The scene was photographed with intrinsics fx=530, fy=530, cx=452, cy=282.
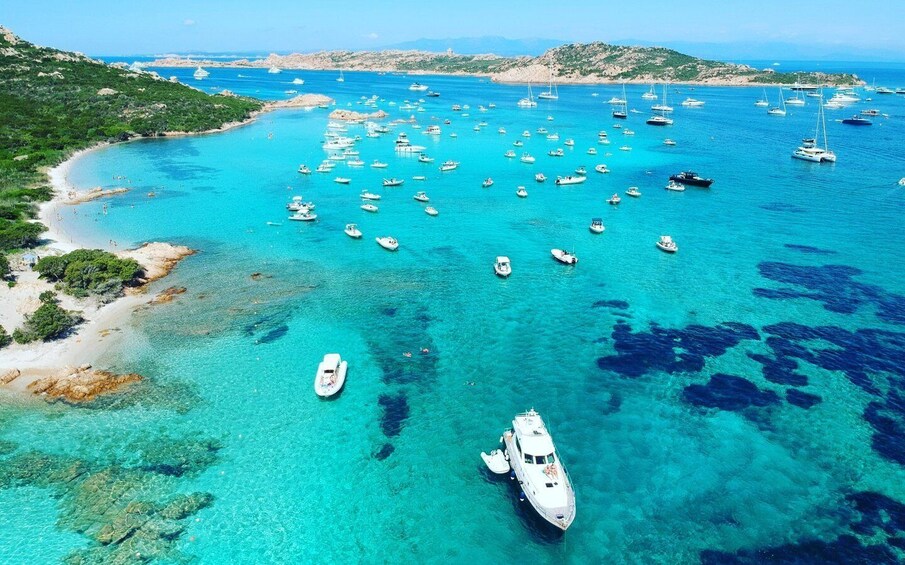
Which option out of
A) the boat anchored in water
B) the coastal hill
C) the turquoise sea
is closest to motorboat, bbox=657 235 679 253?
the turquoise sea

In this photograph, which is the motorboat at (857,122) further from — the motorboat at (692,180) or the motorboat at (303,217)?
the motorboat at (303,217)

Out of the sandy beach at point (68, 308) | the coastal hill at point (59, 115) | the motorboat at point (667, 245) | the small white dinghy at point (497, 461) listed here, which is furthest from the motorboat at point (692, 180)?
the coastal hill at point (59, 115)

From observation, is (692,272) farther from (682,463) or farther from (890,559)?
(890,559)

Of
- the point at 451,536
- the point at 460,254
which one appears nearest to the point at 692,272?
the point at 460,254

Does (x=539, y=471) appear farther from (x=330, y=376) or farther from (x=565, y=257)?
(x=565, y=257)

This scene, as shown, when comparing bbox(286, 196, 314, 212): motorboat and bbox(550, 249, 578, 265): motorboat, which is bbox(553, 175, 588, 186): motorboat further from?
bbox(286, 196, 314, 212): motorboat

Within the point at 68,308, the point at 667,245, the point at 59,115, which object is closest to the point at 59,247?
the point at 68,308

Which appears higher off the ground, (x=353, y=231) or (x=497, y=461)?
(x=353, y=231)
